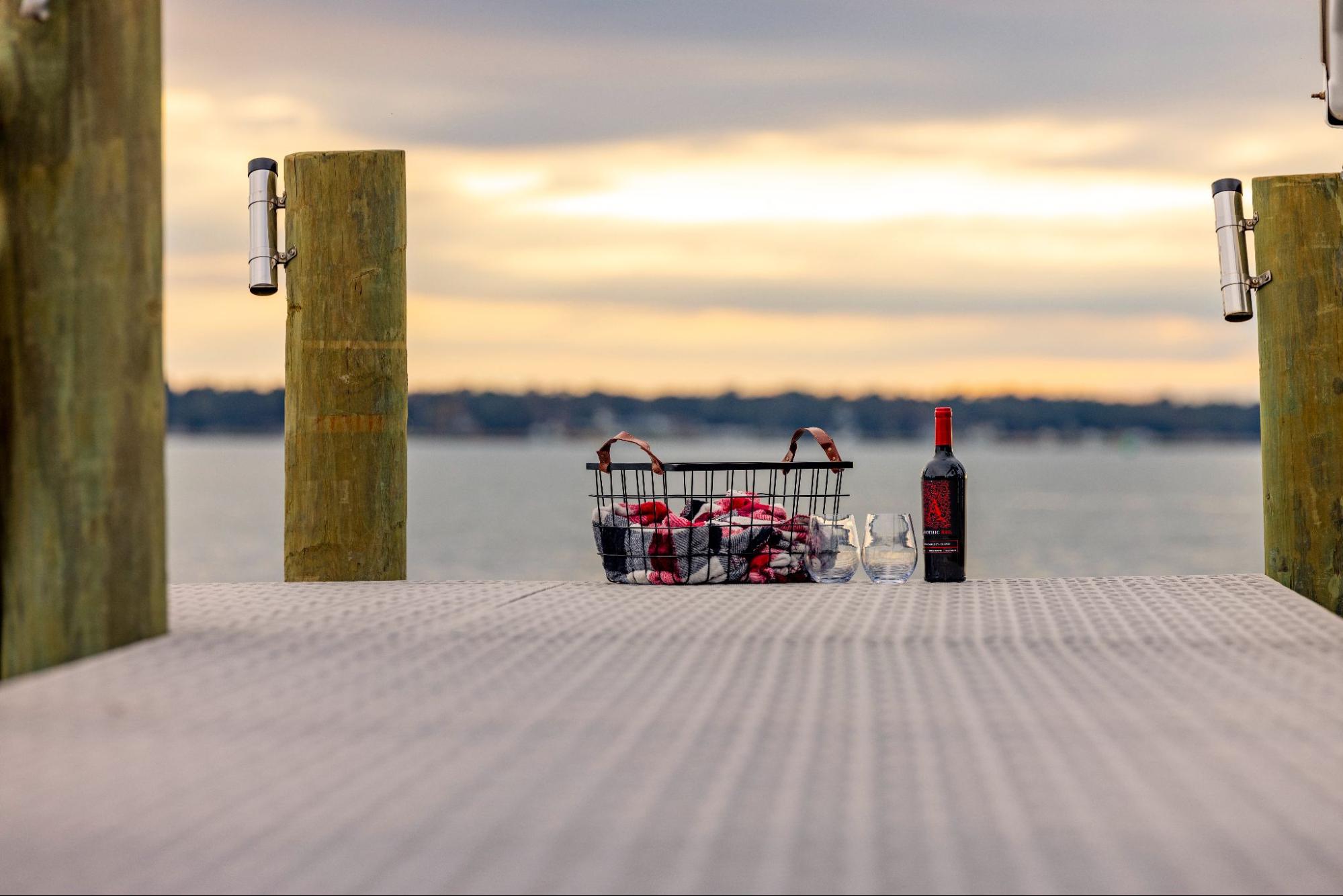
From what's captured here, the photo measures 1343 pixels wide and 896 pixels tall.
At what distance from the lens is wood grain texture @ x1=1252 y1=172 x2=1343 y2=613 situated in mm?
3160

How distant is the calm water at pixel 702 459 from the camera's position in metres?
Answer: 39.1

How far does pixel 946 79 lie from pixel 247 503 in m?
49.0

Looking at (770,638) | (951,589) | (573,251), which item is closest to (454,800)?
(770,638)

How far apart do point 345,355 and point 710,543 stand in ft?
3.21

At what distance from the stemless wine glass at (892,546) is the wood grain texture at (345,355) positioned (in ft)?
3.67

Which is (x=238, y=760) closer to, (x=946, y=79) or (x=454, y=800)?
(x=454, y=800)

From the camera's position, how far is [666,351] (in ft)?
115

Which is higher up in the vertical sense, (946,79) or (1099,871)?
(946,79)

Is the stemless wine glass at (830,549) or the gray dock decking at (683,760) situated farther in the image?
the stemless wine glass at (830,549)

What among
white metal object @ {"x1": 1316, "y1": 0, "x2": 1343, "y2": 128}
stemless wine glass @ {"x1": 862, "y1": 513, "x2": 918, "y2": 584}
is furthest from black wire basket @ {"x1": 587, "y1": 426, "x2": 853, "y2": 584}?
white metal object @ {"x1": 1316, "y1": 0, "x2": 1343, "y2": 128}

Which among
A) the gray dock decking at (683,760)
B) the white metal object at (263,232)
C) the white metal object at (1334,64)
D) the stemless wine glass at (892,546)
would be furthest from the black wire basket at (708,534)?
the white metal object at (1334,64)

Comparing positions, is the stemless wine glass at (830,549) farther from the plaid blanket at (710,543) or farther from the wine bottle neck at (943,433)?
the wine bottle neck at (943,433)

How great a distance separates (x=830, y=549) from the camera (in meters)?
3.11

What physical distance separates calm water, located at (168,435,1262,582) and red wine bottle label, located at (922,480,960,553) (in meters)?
8.17
